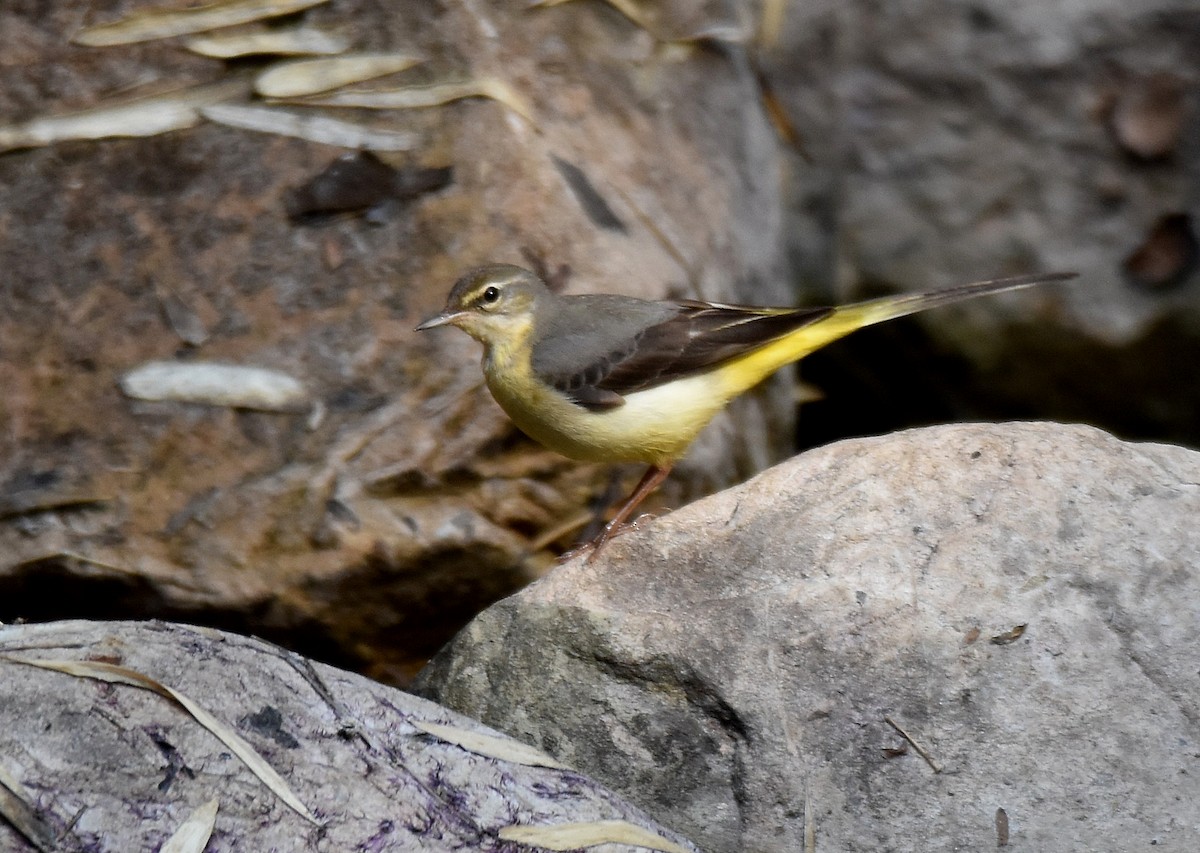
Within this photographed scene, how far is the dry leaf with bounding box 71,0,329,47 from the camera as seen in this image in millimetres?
5852

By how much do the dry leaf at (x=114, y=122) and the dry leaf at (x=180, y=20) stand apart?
32 cm

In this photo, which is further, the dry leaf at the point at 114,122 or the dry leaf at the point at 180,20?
the dry leaf at the point at 180,20

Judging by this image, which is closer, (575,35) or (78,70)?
(78,70)

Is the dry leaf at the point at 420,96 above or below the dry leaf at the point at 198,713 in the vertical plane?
above

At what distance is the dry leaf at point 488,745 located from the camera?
350 cm

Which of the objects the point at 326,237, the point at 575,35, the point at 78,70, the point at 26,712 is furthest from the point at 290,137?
the point at 26,712

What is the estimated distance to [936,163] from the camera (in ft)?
22.9

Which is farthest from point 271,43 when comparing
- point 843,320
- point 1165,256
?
point 1165,256

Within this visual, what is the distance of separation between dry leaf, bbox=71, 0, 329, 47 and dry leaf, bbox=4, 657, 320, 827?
3415 mm

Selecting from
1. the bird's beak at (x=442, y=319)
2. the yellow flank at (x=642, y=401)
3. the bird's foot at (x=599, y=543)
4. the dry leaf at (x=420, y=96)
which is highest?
the dry leaf at (x=420, y=96)

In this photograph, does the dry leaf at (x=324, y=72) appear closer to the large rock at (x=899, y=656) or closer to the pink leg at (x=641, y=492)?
the pink leg at (x=641, y=492)

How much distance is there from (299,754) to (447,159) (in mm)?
3067

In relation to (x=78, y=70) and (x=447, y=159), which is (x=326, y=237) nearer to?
(x=447, y=159)

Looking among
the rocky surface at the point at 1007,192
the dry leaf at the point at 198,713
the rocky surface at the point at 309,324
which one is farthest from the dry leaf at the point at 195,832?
the rocky surface at the point at 1007,192
